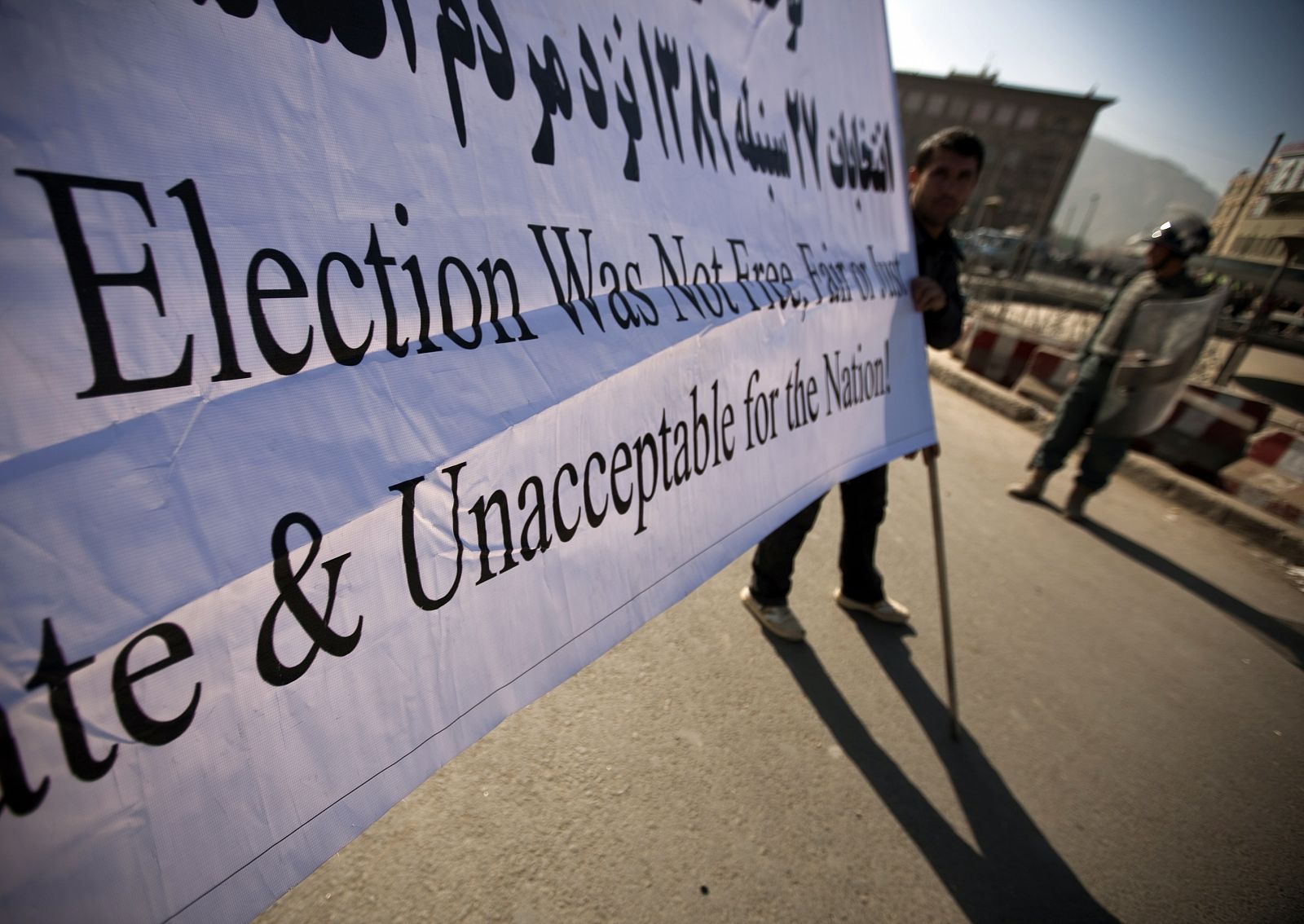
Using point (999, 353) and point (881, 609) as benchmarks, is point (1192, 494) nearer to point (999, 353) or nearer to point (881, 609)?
point (999, 353)

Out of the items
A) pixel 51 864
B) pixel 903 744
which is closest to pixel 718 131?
pixel 51 864

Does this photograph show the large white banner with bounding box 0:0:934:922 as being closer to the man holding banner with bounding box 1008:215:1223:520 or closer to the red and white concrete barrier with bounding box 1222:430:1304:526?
the man holding banner with bounding box 1008:215:1223:520

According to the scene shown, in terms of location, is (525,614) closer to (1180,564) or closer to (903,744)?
(903,744)

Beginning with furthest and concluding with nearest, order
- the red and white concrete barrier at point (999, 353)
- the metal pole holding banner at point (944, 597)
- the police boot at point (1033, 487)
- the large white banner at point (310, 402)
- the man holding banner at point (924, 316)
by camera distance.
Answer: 1. the red and white concrete barrier at point (999, 353)
2. the police boot at point (1033, 487)
3. the man holding banner at point (924, 316)
4. the metal pole holding banner at point (944, 597)
5. the large white banner at point (310, 402)

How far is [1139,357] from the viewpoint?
390 cm

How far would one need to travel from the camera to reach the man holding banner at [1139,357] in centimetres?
374

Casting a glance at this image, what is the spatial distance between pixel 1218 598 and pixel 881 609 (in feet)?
8.73

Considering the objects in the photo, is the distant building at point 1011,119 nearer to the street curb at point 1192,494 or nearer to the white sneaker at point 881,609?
the street curb at point 1192,494

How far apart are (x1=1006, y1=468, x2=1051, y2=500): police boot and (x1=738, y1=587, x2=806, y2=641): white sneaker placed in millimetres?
2942

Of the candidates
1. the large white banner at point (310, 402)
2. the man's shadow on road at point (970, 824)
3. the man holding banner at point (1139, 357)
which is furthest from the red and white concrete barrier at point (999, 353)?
the large white banner at point (310, 402)

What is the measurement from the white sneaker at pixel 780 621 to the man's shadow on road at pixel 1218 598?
3.00 metres

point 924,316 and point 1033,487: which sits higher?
point 924,316

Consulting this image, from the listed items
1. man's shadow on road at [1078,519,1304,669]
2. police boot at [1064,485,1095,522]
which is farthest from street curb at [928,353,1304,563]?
police boot at [1064,485,1095,522]

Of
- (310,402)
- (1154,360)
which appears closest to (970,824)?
(310,402)
